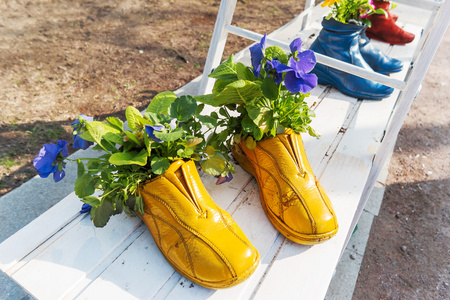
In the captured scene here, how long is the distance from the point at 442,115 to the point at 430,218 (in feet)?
4.07

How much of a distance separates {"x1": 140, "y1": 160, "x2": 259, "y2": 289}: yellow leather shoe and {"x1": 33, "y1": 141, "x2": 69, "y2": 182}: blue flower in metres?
0.24

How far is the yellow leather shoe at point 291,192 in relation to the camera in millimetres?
984

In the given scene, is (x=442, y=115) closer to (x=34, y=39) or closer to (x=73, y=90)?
(x=73, y=90)

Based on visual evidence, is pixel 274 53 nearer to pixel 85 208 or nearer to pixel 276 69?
pixel 276 69

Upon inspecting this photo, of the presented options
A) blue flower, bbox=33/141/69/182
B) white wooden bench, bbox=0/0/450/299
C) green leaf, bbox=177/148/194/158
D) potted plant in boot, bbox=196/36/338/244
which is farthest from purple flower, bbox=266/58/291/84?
blue flower, bbox=33/141/69/182

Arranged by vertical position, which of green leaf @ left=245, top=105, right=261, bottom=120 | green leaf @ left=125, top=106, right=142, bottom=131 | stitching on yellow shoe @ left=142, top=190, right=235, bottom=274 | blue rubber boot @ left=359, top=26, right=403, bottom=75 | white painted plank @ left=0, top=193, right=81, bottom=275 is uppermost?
blue rubber boot @ left=359, top=26, right=403, bottom=75

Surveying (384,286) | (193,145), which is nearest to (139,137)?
(193,145)

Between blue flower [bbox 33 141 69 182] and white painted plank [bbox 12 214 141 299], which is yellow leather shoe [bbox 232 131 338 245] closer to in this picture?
white painted plank [bbox 12 214 141 299]

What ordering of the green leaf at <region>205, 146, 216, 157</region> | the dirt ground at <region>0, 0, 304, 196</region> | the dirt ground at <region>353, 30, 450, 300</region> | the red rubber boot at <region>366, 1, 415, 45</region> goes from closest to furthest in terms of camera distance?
the green leaf at <region>205, 146, 216, 157</region> < the dirt ground at <region>353, 30, 450, 300</region> < the dirt ground at <region>0, 0, 304, 196</region> < the red rubber boot at <region>366, 1, 415, 45</region>

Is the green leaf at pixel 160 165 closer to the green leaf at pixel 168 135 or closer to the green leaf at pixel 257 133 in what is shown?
the green leaf at pixel 168 135

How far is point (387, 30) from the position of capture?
2.31m

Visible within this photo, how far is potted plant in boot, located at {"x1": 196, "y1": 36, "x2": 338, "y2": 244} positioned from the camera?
960 mm

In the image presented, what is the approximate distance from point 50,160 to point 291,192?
0.70 metres

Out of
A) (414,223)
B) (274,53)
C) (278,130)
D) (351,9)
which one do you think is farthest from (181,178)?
(414,223)
